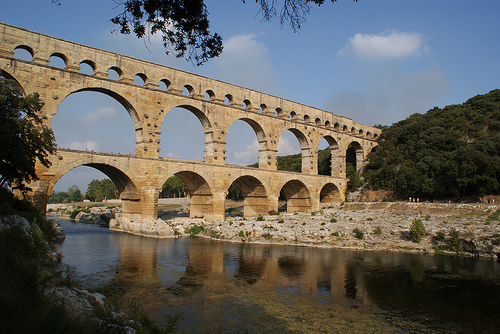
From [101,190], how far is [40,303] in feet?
272

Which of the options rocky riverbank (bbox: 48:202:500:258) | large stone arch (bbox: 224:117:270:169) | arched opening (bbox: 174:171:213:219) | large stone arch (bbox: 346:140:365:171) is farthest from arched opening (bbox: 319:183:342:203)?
arched opening (bbox: 174:171:213:219)

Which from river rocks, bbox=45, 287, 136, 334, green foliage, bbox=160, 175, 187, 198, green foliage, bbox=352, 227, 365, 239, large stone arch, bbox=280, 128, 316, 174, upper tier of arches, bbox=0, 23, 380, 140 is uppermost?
upper tier of arches, bbox=0, 23, 380, 140

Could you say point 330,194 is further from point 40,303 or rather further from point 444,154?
point 40,303

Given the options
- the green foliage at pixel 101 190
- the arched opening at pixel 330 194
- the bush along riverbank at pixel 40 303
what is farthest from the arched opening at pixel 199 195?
the green foliage at pixel 101 190

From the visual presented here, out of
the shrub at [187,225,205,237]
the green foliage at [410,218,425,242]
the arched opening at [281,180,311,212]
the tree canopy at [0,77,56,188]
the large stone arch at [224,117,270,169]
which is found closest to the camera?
the tree canopy at [0,77,56,188]

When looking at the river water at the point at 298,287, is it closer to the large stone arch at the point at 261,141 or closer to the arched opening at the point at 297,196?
the large stone arch at the point at 261,141

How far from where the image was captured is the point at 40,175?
840 inches

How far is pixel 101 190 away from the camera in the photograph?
83250 millimetres

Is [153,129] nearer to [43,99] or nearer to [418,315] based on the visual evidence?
[43,99]

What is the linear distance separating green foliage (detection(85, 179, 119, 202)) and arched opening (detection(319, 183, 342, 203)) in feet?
175

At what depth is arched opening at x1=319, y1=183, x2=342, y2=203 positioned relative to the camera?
1650 inches

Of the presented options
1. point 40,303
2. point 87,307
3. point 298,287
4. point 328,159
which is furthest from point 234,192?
point 40,303

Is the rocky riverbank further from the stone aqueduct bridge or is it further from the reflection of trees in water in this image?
the reflection of trees in water

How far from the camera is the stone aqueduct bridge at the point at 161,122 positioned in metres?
22.1
